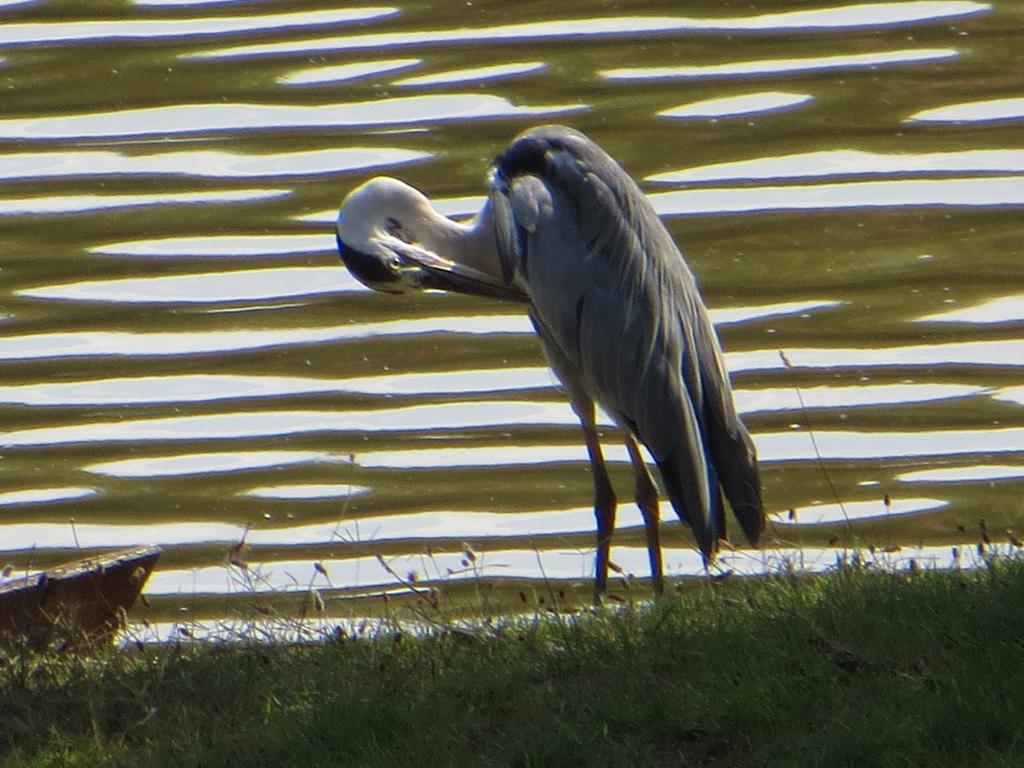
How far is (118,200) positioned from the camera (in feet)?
35.2

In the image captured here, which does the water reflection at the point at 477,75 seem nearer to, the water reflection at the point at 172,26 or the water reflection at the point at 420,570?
the water reflection at the point at 172,26

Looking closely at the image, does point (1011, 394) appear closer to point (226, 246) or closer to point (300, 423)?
point (300, 423)

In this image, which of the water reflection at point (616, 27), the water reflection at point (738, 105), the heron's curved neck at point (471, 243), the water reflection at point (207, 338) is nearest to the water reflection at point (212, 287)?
the water reflection at point (207, 338)

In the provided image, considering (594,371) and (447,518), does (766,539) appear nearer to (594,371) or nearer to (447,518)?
(594,371)

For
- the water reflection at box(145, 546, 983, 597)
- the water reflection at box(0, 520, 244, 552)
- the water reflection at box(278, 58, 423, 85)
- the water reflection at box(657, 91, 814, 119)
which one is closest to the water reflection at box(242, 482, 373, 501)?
the water reflection at box(0, 520, 244, 552)

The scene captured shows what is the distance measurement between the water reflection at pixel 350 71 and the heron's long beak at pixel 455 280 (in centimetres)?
462

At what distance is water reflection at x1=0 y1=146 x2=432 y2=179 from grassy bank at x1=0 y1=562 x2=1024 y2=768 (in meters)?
5.88

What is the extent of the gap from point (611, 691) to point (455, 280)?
2.95 meters

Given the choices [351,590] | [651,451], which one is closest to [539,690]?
[651,451]

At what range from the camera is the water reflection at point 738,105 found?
36.6 ft

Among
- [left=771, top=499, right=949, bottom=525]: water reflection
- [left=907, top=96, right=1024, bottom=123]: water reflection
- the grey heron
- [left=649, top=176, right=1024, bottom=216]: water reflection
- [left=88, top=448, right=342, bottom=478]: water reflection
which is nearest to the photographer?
the grey heron

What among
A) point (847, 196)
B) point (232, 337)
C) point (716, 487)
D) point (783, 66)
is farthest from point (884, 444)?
point (783, 66)

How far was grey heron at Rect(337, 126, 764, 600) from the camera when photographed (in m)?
6.65

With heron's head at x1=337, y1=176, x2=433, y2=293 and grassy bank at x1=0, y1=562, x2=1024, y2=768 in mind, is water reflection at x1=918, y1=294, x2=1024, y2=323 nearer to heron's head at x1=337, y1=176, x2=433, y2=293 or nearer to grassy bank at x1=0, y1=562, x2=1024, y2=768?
heron's head at x1=337, y1=176, x2=433, y2=293
